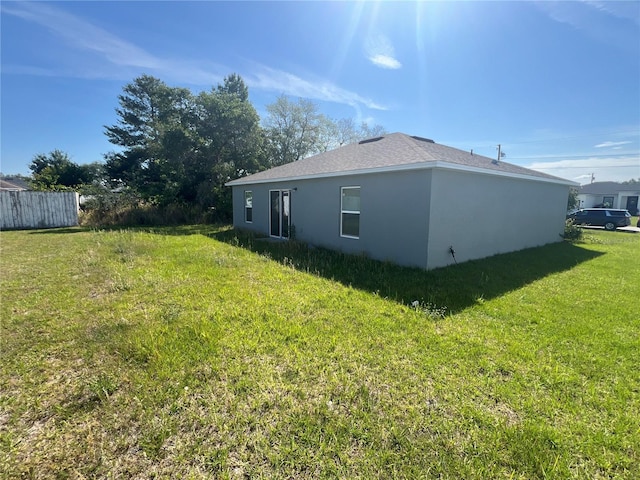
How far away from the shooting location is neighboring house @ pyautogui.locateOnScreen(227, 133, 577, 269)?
6551mm

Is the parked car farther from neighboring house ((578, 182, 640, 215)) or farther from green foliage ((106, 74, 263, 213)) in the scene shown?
green foliage ((106, 74, 263, 213))

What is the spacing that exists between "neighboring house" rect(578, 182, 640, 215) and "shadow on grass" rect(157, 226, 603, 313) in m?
36.1

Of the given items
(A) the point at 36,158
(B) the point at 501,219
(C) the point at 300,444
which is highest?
(A) the point at 36,158

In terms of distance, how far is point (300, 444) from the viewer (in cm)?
199

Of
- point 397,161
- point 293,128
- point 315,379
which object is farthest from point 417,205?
point 293,128

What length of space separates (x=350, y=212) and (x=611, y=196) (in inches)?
1716

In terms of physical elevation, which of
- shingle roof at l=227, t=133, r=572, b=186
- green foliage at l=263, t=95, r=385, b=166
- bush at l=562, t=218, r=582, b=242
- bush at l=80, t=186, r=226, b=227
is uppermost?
green foliage at l=263, t=95, r=385, b=166

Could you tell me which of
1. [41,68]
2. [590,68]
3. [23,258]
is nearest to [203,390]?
[23,258]

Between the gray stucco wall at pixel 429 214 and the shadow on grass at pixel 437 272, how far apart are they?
41cm

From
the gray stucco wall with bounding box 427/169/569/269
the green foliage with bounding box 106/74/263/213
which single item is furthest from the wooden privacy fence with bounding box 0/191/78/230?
the gray stucco wall with bounding box 427/169/569/269

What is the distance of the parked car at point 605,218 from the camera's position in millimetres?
19625

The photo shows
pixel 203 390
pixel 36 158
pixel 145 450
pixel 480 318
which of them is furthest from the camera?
pixel 36 158

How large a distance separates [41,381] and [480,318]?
16.5ft

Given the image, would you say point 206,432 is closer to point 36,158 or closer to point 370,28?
point 370,28
